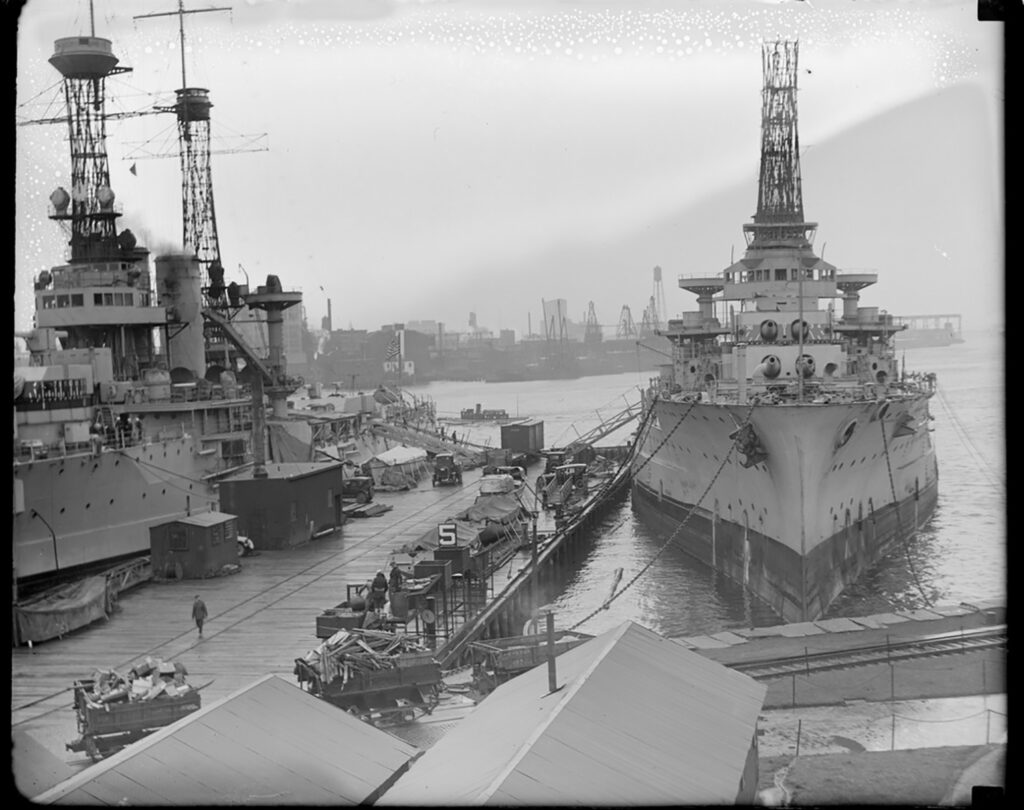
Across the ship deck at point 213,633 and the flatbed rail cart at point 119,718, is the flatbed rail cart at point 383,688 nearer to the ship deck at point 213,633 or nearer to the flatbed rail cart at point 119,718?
the ship deck at point 213,633

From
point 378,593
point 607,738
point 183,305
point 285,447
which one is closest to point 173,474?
point 285,447

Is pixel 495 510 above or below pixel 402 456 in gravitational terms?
below

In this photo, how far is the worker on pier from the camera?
13766 mm

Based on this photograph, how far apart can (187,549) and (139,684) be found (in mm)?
6463

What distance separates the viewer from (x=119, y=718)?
9.78 metres

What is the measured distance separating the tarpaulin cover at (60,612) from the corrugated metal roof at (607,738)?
729 centimetres

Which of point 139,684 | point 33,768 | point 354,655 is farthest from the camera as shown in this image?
point 354,655

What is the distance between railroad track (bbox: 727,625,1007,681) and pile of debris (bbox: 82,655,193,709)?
5887 millimetres

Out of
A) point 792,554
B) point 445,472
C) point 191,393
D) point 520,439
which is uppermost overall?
point 191,393

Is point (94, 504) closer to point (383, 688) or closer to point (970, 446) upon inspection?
point (383, 688)

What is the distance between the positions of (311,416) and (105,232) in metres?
10.2

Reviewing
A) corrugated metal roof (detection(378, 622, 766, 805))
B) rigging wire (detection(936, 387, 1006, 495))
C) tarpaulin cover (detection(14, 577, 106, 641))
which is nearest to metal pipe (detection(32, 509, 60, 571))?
tarpaulin cover (detection(14, 577, 106, 641))

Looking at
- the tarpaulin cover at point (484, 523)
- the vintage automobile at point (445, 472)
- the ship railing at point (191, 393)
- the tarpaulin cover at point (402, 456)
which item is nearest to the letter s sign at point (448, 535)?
the tarpaulin cover at point (484, 523)

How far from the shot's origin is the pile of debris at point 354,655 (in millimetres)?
10906
